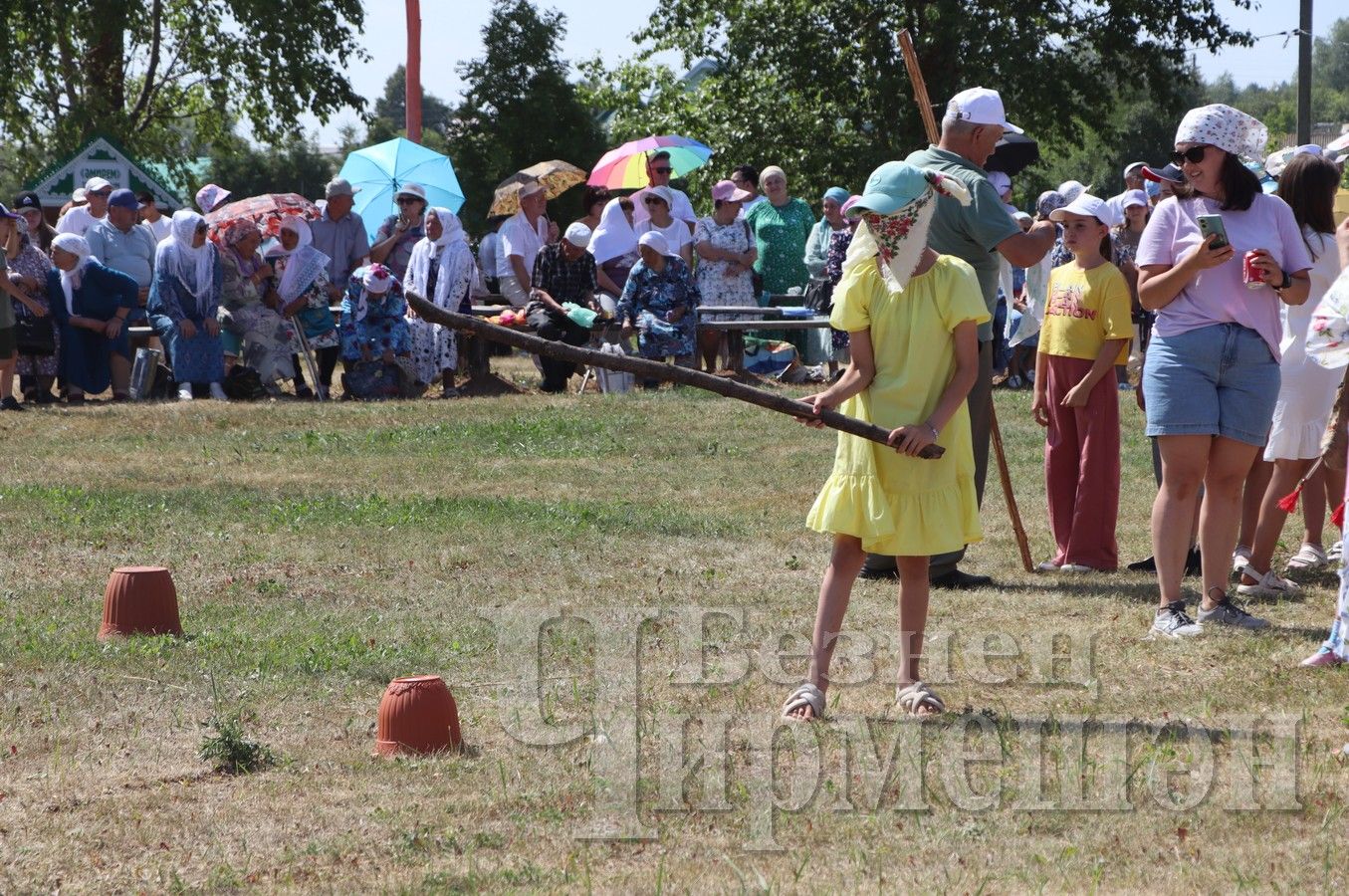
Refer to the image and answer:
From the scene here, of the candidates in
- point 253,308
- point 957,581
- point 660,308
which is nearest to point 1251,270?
point 957,581

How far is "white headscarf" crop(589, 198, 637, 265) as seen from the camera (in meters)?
18.4

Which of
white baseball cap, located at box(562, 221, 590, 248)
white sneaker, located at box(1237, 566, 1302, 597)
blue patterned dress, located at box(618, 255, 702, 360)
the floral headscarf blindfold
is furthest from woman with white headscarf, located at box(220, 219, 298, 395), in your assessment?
the floral headscarf blindfold

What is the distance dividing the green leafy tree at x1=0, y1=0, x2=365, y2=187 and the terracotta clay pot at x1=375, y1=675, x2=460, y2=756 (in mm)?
23420

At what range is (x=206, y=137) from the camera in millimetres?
34531

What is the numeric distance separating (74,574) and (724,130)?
1011 inches

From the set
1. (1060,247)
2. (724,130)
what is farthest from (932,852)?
(724,130)

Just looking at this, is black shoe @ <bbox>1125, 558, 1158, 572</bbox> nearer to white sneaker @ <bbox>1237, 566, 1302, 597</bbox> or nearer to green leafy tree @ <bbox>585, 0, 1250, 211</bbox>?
white sneaker @ <bbox>1237, 566, 1302, 597</bbox>

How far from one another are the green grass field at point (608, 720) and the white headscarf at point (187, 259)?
5.66 m

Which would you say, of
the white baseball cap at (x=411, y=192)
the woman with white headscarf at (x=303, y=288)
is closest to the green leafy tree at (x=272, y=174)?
the white baseball cap at (x=411, y=192)

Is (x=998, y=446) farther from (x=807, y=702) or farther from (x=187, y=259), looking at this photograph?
(x=187, y=259)

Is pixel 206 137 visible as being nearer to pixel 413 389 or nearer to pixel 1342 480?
pixel 413 389

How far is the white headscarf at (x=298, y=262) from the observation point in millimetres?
17000

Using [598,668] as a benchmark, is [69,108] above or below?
above

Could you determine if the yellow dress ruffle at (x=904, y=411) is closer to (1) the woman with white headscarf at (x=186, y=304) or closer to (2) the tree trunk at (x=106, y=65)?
(1) the woman with white headscarf at (x=186, y=304)
